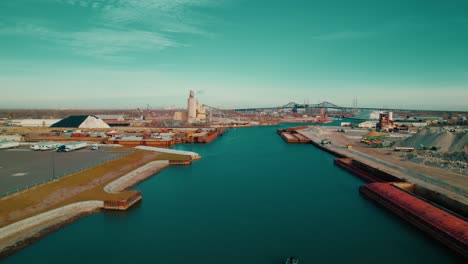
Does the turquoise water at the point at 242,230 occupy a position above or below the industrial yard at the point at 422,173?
below

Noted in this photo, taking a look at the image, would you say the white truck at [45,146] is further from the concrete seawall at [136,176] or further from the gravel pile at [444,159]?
the gravel pile at [444,159]

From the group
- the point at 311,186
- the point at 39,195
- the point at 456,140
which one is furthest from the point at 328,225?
the point at 456,140

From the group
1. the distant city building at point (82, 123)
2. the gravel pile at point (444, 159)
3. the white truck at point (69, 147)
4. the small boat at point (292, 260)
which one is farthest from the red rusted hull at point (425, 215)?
the distant city building at point (82, 123)

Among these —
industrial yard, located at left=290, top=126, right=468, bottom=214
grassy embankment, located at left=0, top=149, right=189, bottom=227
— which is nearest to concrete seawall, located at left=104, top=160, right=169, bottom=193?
grassy embankment, located at left=0, top=149, right=189, bottom=227

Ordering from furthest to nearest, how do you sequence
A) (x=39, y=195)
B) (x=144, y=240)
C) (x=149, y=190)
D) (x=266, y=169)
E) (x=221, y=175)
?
(x=266, y=169), (x=221, y=175), (x=149, y=190), (x=39, y=195), (x=144, y=240)

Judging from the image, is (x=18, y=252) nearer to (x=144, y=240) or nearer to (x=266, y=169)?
(x=144, y=240)

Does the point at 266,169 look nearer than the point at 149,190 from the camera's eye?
No
